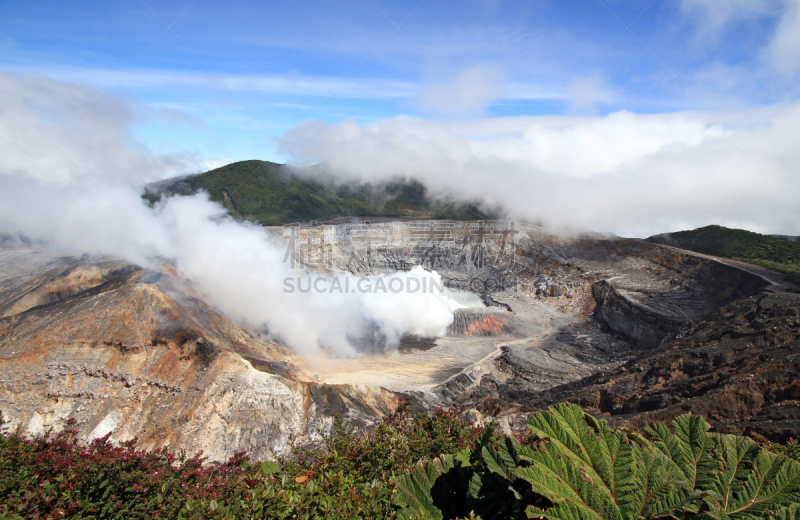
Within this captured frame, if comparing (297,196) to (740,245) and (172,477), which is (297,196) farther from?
(172,477)

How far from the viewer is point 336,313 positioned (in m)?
37.9

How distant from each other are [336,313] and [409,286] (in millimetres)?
17950

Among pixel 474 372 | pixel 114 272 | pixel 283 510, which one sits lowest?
pixel 474 372

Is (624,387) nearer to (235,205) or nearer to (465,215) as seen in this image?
(465,215)

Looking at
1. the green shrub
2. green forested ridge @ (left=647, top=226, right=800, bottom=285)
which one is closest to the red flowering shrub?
the green shrub

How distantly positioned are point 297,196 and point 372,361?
85072 mm

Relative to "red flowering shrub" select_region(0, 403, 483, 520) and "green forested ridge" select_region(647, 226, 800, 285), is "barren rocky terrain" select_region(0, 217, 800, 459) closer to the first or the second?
"red flowering shrub" select_region(0, 403, 483, 520)

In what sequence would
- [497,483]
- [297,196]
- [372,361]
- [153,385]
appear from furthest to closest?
[297,196] < [372,361] < [153,385] < [497,483]

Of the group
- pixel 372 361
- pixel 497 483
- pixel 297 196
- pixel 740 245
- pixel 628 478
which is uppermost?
pixel 297 196

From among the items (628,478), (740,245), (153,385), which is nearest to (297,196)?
(153,385)

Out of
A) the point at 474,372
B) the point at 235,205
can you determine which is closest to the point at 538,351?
the point at 474,372

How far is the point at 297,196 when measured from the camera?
360 ft

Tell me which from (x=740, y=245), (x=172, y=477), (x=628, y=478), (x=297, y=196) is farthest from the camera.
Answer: (x=297, y=196)

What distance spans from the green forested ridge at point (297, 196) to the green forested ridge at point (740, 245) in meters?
50.5
